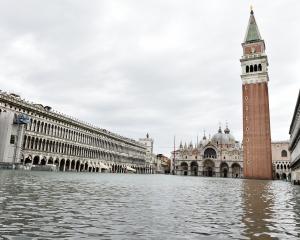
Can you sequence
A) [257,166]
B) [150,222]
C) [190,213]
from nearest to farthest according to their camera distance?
[150,222]
[190,213]
[257,166]

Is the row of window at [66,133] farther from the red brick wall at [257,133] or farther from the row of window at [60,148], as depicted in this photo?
the red brick wall at [257,133]

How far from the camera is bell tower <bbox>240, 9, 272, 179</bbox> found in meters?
79.5

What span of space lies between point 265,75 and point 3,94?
61.9m

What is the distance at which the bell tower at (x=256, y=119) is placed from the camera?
7950 centimetres

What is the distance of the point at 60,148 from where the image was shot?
81312 mm

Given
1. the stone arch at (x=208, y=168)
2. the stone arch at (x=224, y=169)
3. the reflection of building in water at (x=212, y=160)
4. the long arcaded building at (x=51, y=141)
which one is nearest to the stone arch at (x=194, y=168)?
the reflection of building in water at (x=212, y=160)

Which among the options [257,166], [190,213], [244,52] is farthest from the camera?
[244,52]

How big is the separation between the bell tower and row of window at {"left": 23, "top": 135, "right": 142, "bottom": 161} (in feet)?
146

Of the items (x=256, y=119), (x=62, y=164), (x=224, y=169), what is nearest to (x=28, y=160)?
(x=62, y=164)

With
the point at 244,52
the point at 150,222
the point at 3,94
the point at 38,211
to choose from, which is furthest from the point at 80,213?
the point at 244,52

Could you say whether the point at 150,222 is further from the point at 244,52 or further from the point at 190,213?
the point at 244,52

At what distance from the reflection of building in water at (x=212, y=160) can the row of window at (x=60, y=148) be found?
124ft

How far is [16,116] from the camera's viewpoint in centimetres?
6406

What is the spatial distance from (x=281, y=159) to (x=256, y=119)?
45.5 m
